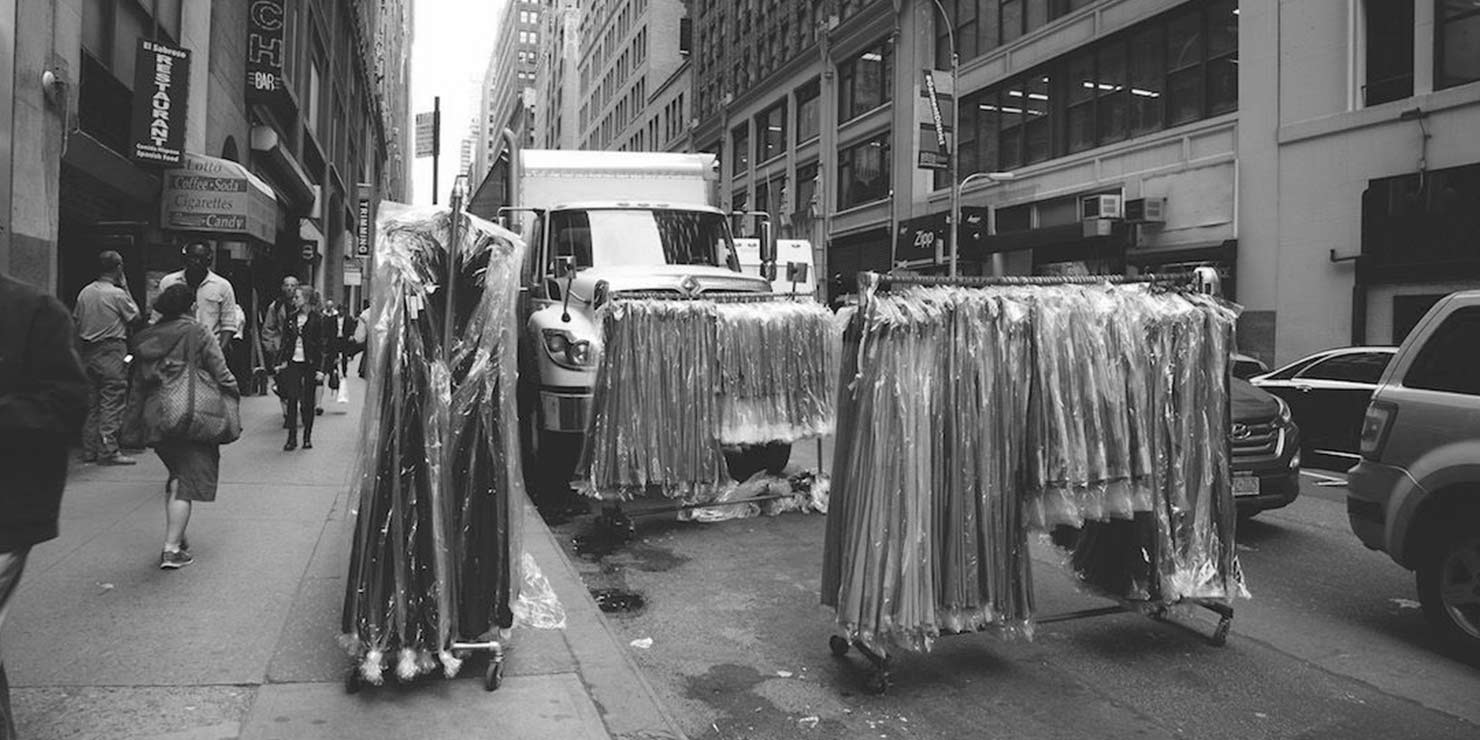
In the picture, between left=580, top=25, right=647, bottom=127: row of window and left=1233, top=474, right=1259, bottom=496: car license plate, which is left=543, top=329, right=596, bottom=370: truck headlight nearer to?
left=1233, top=474, right=1259, bottom=496: car license plate

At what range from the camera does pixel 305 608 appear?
533 centimetres

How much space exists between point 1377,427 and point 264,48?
21.3 m

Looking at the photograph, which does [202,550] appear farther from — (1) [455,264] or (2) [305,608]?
(1) [455,264]

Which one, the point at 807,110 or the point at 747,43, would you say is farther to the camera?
the point at 747,43

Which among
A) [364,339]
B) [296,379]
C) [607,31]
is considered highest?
[607,31]

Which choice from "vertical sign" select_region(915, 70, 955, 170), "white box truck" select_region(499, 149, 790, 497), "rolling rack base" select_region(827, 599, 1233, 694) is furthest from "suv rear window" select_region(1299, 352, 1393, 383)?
"vertical sign" select_region(915, 70, 955, 170)

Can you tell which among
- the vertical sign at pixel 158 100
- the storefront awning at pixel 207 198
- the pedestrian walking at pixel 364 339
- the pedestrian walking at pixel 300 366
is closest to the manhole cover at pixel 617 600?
the pedestrian walking at pixel 364 339

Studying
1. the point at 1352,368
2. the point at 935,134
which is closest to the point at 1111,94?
the point at 935,134

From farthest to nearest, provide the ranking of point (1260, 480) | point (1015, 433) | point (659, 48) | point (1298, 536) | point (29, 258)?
point (659, 48) → point (29, 258) → point (1298, 536) → point (1260, 480) → point (1015, 433)

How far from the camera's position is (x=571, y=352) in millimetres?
9102

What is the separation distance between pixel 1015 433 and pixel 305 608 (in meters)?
3.77

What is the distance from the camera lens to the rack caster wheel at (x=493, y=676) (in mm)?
4320

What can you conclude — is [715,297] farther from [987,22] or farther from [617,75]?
[617,75]

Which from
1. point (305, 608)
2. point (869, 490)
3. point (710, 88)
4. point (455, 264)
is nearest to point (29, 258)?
point (305, 608)
